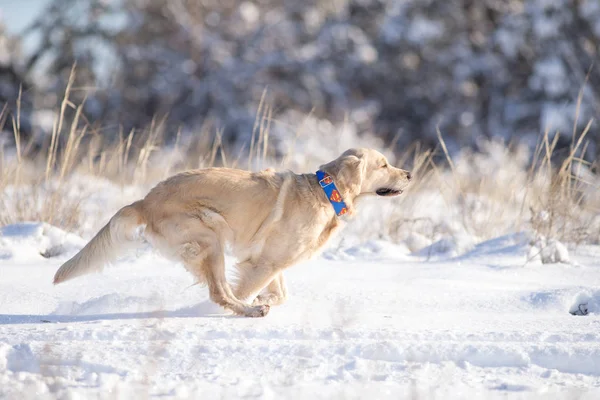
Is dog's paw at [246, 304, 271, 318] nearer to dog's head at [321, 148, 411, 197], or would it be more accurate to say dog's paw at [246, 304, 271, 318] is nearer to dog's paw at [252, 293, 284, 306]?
dog's paw at [252, 293, 284, 306]

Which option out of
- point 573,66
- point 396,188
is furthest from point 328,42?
point 396,188

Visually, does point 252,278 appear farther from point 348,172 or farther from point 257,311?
point 348,172

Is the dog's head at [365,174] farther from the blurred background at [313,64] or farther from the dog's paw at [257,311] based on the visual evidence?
the blurred background at [313,64]

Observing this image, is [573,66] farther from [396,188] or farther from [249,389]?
[249,389]

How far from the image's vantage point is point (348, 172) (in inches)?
176

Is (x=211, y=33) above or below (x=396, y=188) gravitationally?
below

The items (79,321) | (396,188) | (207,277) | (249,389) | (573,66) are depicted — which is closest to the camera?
(249,389)

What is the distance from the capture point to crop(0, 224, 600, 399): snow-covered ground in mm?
2684

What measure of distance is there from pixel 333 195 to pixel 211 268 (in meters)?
0.94

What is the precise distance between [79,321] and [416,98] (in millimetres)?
17748

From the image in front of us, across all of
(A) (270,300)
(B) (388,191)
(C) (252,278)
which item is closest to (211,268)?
(C) (252,278)

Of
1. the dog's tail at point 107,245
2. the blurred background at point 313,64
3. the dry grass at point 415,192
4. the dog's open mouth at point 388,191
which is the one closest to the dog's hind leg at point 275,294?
the dog's tail at point 107,245

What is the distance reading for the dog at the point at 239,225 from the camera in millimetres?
3900

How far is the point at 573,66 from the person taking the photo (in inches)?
675
